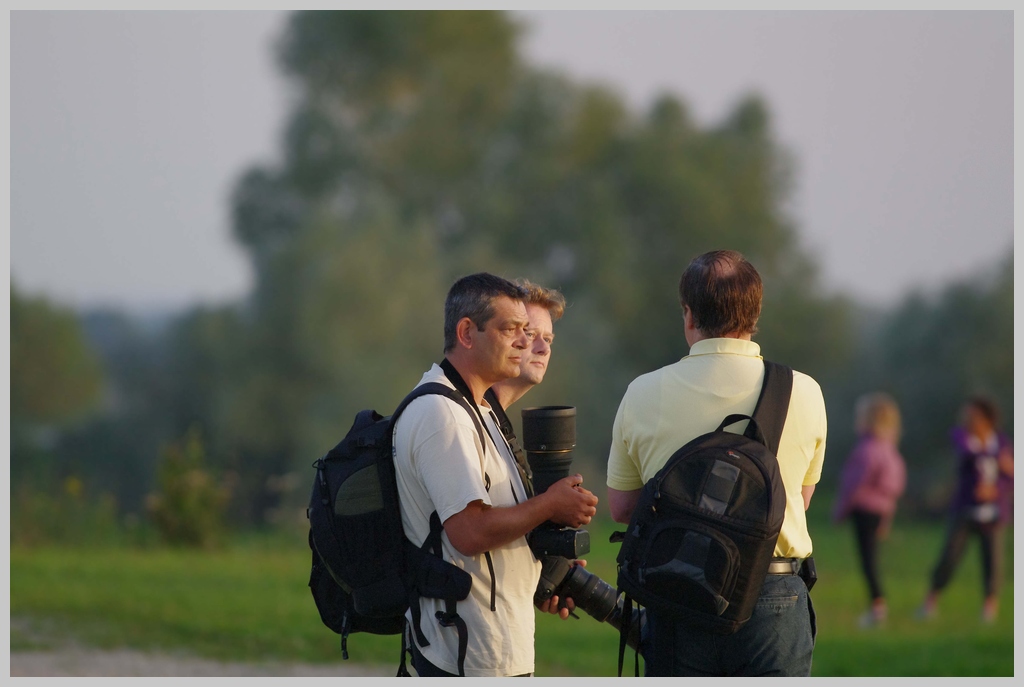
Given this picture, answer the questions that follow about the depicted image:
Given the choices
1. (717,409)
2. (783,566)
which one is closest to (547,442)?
(717,409)

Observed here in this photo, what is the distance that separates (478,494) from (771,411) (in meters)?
0.85

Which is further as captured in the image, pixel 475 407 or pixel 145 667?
pixel 145 667

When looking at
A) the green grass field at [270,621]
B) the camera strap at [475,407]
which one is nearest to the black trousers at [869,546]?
the green grass field at [270,621]

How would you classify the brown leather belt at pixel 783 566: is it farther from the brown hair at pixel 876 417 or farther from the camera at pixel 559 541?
the brown hair at pixel 876 417

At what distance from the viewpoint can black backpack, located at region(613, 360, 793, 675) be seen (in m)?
2.92

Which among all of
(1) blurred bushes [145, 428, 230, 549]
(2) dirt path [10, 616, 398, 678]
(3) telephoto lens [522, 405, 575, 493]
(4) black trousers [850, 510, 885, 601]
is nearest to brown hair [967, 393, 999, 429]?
(4) black trousers [850, 510, 885, 601]

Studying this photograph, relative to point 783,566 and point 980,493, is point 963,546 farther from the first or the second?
point 783,566

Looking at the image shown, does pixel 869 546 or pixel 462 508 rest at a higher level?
pixel 462 508

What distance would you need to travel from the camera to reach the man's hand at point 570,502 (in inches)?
117

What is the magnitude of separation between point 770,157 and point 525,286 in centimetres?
2709

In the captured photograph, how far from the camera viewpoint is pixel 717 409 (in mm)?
3057

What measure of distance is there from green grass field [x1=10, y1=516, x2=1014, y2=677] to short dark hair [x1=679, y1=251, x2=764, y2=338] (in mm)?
4613

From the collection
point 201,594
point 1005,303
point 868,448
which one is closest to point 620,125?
point 1005,303

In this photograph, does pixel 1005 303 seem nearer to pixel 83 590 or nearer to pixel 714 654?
pixel 83 590
